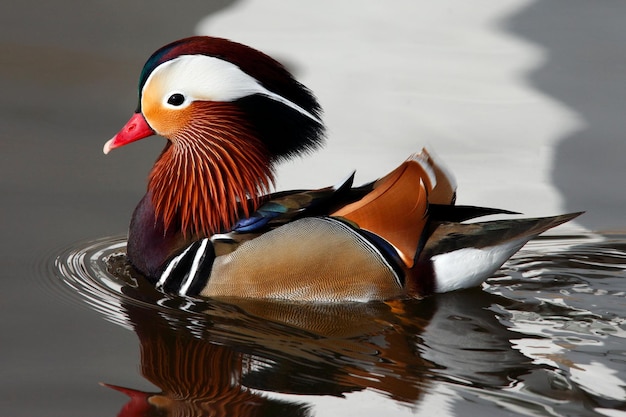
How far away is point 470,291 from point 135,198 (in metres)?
1.71

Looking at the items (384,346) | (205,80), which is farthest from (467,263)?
(205,80)

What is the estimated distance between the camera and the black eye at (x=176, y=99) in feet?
14.1

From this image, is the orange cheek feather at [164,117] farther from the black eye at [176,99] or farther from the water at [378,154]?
the water at [378,154]

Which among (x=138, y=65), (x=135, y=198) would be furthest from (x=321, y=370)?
(x=138, y=65)

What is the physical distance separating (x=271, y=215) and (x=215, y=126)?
463 millimetres

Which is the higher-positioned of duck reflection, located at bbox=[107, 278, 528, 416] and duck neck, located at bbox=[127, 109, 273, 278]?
duck neck, located at bbox=[127, 109, 273, 278]

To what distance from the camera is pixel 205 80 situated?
4.25 meters

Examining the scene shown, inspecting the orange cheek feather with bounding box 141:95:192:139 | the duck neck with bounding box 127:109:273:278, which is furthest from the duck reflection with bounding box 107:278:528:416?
the orange cheek feather with bounding box 141:95:192:139

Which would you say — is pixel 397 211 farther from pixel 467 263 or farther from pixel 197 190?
pixel 197 190

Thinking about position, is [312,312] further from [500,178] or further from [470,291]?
[500,178]

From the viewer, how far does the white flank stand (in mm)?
4254

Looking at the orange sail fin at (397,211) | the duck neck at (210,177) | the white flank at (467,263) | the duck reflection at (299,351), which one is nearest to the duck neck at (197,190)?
the duck neck at (210,177)

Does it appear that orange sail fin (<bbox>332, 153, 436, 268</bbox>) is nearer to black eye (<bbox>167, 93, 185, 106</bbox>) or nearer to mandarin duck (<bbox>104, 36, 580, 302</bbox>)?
mandarin duck (<bbox>104, 36, 580, 302</bbox>)

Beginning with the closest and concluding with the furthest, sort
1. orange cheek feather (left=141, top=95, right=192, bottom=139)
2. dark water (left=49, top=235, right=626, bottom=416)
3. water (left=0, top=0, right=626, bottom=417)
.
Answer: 1. dark water (left=49, top=235, right=626, bottom=416)
2. water (left=0, top=0, right=626, bottom=417)
3. orange cheek feather (left=141, top=95, right=192, bottom=139)
